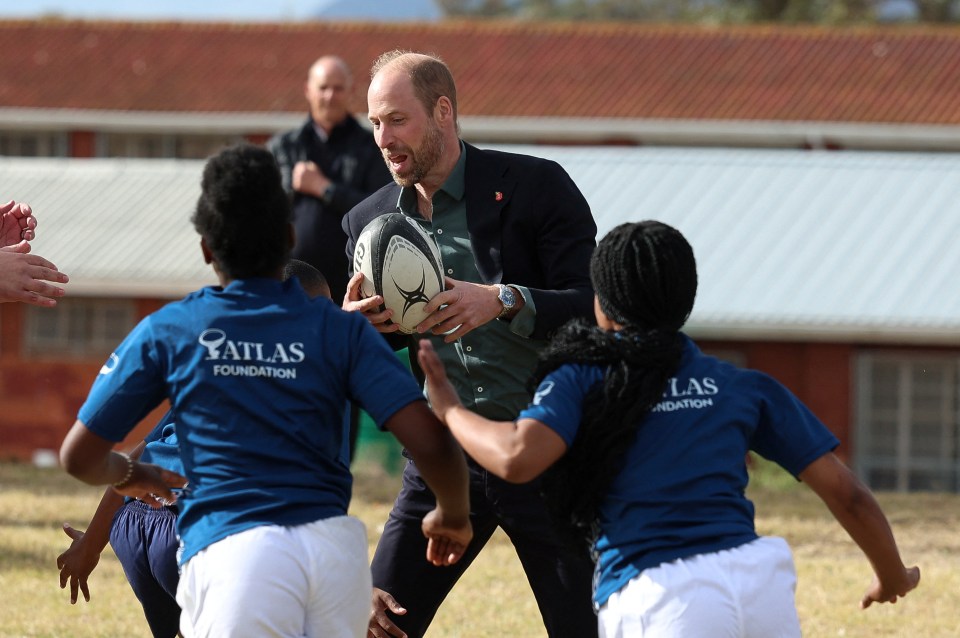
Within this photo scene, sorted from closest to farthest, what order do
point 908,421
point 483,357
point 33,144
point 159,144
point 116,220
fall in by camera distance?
point 483,357 → point 908,421 → point 116,220 → point 159,144 → point 33,144

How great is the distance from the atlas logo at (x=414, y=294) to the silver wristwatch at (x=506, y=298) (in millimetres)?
227

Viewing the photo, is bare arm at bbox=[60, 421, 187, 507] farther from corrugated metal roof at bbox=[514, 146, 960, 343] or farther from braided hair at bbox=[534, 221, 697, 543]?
corrugated metal roof at bbox=[514, 146, 960, 343]

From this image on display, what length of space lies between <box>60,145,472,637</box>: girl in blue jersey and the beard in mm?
1103

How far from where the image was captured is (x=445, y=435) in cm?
390

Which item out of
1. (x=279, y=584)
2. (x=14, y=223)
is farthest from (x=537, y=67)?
(x=279, y=584)

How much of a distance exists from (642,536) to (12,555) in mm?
6138

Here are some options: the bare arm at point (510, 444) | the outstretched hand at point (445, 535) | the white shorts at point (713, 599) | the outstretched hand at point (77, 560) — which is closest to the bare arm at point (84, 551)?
the outstretched hand at point (77, 560)

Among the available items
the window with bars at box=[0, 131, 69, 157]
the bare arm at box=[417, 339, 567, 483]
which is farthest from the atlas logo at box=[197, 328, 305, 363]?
the window with bars at box=[0, 131, 69, 157]

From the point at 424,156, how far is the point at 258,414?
152 cm

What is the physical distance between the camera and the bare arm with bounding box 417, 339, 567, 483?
12.4ft

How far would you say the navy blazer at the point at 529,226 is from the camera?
16.3 feet

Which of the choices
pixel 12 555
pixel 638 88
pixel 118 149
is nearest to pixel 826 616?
pixel 12 555

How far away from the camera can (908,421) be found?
63.8 feet

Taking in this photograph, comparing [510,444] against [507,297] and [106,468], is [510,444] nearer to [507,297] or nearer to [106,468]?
[507,297]
